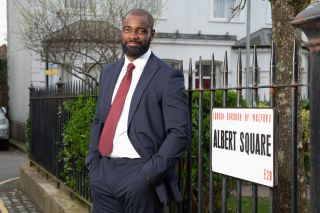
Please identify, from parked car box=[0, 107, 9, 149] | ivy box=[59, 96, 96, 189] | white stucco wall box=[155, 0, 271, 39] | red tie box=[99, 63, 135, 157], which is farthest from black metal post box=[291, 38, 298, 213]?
white stucco wall box=[155, 0, 271, 39]

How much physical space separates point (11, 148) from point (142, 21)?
683 inches

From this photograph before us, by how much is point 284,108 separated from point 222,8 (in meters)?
19.6

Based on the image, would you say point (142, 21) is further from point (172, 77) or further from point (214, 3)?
point (214, 3)

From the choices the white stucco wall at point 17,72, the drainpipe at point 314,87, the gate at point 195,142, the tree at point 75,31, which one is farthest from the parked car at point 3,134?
the drainpipe at point 314,87

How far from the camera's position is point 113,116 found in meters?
3.50

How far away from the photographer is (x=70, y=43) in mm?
14359

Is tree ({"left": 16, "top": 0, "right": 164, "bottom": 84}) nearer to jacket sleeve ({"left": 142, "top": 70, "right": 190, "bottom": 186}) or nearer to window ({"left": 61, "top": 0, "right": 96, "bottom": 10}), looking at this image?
window ({"left": 61, "top": 0, "right": 96, "bottom": 10})

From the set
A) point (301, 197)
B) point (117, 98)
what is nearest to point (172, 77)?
point (117, 98)

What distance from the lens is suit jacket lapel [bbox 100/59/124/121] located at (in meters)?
3.64

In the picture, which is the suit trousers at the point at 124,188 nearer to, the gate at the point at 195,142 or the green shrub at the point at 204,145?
the gate at the point at 195,142

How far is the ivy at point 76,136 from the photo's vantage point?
19.4 feet

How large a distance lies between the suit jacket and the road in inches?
189

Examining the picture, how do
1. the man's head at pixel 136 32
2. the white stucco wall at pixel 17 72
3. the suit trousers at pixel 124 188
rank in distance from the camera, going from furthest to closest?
the white stucco wall at pixel 17 72 < the man's head at pixel 136 32 < the suit trousers at pixel 124 188

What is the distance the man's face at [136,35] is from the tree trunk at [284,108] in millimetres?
1624
